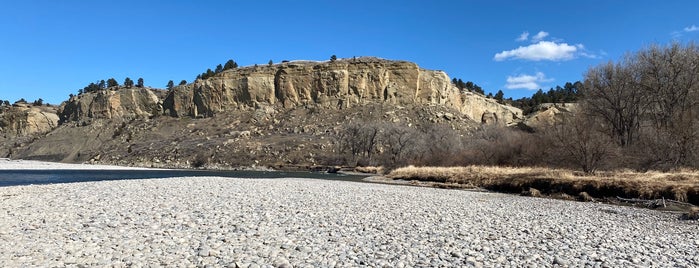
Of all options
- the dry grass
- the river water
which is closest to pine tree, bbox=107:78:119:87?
the river water

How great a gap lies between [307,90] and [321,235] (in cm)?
8733

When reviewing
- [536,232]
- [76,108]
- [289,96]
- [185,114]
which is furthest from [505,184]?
[76,108]

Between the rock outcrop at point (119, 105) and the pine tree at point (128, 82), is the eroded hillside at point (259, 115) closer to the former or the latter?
the rock outcrop at point (119, 105)

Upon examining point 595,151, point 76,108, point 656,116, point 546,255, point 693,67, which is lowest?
point 546,255

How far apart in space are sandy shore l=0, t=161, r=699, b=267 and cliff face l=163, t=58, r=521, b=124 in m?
77.1

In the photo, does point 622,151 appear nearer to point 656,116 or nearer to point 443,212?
point 656,116

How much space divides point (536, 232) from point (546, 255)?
3.09m

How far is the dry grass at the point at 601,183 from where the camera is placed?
67.6 feet

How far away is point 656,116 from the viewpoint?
123 feet

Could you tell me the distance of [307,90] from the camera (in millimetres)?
96750

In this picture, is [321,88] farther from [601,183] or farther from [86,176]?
[601,183]

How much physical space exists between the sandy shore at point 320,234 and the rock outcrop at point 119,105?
96.9 m

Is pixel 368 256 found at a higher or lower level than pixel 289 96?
lower

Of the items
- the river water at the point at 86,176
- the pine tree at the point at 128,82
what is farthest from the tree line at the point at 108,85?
the river water at the point at 86,176
